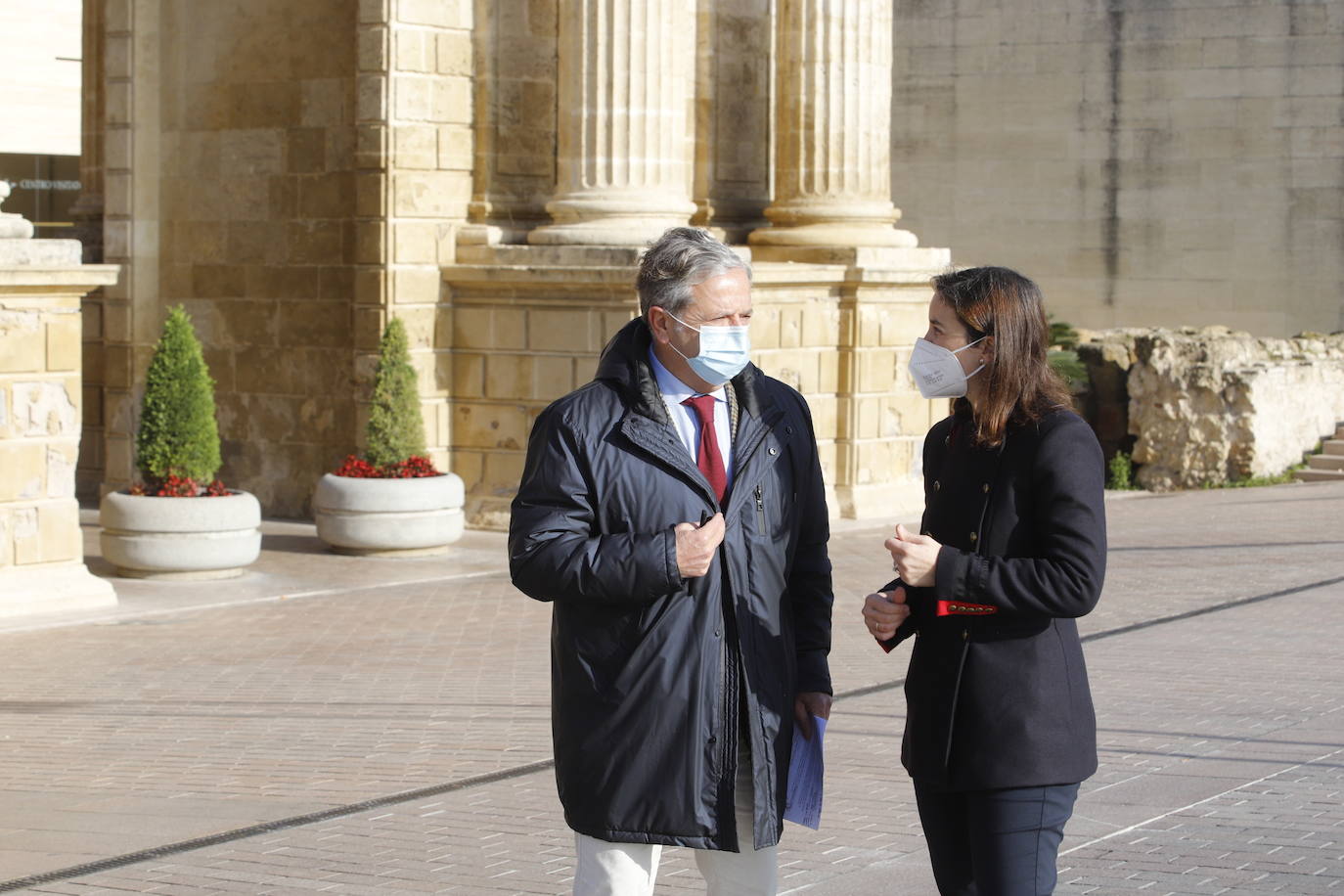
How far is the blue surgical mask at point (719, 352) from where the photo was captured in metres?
4.42

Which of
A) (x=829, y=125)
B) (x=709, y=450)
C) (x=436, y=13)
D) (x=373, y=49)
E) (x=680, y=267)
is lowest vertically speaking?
(x=709, y=450)

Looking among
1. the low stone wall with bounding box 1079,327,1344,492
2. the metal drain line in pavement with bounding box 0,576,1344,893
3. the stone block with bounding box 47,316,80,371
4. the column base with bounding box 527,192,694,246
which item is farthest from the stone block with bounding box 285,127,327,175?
the low stone wall with bounding box 1079,327,1344,492

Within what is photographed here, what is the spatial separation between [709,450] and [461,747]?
13.3 feet

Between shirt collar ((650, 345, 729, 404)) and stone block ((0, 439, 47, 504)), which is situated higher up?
shirt collar ((650, 345, 729, 404))

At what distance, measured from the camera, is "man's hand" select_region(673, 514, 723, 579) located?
A: 421 cm

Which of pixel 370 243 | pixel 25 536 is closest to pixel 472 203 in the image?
pixel 370 243

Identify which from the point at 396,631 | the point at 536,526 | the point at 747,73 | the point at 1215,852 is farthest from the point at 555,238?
the point at 536,526

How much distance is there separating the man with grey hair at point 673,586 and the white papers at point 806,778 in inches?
0.9

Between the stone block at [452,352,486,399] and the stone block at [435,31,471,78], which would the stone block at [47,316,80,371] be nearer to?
the stone block at [452,352,486,399]

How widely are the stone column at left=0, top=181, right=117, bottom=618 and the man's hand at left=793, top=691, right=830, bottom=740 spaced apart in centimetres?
774

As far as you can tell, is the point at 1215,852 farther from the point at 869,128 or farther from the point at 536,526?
the point at 869,128

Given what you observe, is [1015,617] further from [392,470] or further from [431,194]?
[431,194]

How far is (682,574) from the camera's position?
4.21m

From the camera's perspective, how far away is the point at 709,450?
14.7 feet
